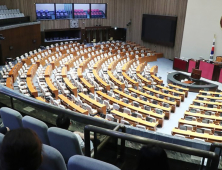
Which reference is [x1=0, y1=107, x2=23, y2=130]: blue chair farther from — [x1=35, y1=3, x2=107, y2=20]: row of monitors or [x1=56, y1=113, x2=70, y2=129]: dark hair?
[x1=35, y1=3, x2=107, y2=20]: row of monitors

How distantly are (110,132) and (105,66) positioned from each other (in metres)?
13.2

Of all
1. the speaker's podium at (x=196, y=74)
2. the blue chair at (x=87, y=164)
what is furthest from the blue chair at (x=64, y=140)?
the speaker's podium at (x=196, y=74)

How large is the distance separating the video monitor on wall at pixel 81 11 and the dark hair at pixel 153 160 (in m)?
22.2

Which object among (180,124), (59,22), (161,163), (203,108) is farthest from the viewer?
(59,22)

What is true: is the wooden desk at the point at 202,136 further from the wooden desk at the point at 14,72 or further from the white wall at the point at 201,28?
the white wall at the point at 201,28

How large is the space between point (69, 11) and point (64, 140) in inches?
846

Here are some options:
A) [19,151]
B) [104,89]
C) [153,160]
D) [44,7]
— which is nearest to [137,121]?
[104,89]

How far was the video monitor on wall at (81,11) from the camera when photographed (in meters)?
22.2

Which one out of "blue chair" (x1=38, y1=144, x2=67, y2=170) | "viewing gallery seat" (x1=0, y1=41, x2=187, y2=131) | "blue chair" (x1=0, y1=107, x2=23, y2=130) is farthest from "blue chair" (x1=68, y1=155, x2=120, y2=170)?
"viewing gallery seat" (x1=0, y1=41, x2=187, y2=131)

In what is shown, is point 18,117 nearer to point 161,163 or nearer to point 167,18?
point 161,163

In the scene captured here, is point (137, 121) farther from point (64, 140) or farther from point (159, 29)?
point (159, 29)

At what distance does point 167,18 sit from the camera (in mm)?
18328

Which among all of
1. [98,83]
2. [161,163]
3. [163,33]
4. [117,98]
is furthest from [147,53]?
[161,163]

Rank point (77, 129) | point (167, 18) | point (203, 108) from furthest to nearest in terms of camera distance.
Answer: point (167, 18) < point (203, 108) < point (77, 129)
